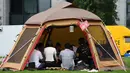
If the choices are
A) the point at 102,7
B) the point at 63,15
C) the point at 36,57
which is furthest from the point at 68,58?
the point at 102,7

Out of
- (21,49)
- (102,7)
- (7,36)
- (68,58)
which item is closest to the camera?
(68,58)

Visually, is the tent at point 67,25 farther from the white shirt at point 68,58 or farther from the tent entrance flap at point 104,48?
the white shirt at point 68,58

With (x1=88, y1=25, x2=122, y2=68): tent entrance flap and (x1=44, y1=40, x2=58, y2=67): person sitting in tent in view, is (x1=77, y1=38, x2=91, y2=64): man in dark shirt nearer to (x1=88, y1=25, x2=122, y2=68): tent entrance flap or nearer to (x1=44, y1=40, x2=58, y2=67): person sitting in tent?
(x1=88, y1=25, x2=122, y2=68): tent entrance flap

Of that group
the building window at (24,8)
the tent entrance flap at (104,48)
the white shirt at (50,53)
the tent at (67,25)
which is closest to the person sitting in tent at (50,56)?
the white shirt at (50,53)

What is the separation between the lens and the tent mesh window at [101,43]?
16.2 m

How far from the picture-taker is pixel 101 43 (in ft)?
53.8

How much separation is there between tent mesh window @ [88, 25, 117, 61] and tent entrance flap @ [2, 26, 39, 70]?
7.21ft

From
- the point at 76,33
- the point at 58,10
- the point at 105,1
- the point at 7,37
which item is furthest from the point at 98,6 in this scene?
the point at 58,10

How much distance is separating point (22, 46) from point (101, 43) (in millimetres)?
3027

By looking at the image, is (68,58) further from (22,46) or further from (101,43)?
(22,46)

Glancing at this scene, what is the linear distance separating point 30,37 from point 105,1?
A: 20.3 metres

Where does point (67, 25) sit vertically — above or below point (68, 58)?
above

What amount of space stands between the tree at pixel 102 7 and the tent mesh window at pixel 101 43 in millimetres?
18591

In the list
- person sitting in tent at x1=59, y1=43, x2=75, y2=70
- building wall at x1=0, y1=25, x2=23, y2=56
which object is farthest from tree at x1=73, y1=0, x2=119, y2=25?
person sitting in tent at x1=59, y1=43, x2=75, y2=70
